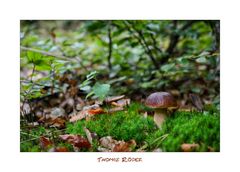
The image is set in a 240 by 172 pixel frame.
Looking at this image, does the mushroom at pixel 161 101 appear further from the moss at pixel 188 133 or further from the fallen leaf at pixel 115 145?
the fallen leaf at pixel 115 145

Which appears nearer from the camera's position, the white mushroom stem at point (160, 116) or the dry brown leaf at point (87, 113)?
the white mushroom stem at point (160, 116)

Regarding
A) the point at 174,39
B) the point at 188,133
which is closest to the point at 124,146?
the point at 188,133

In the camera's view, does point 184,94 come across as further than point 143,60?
No

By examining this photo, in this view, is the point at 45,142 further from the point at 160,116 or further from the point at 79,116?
the point at 160,116

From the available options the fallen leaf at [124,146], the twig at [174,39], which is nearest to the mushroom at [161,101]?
the fallen leaf at [124,146]
